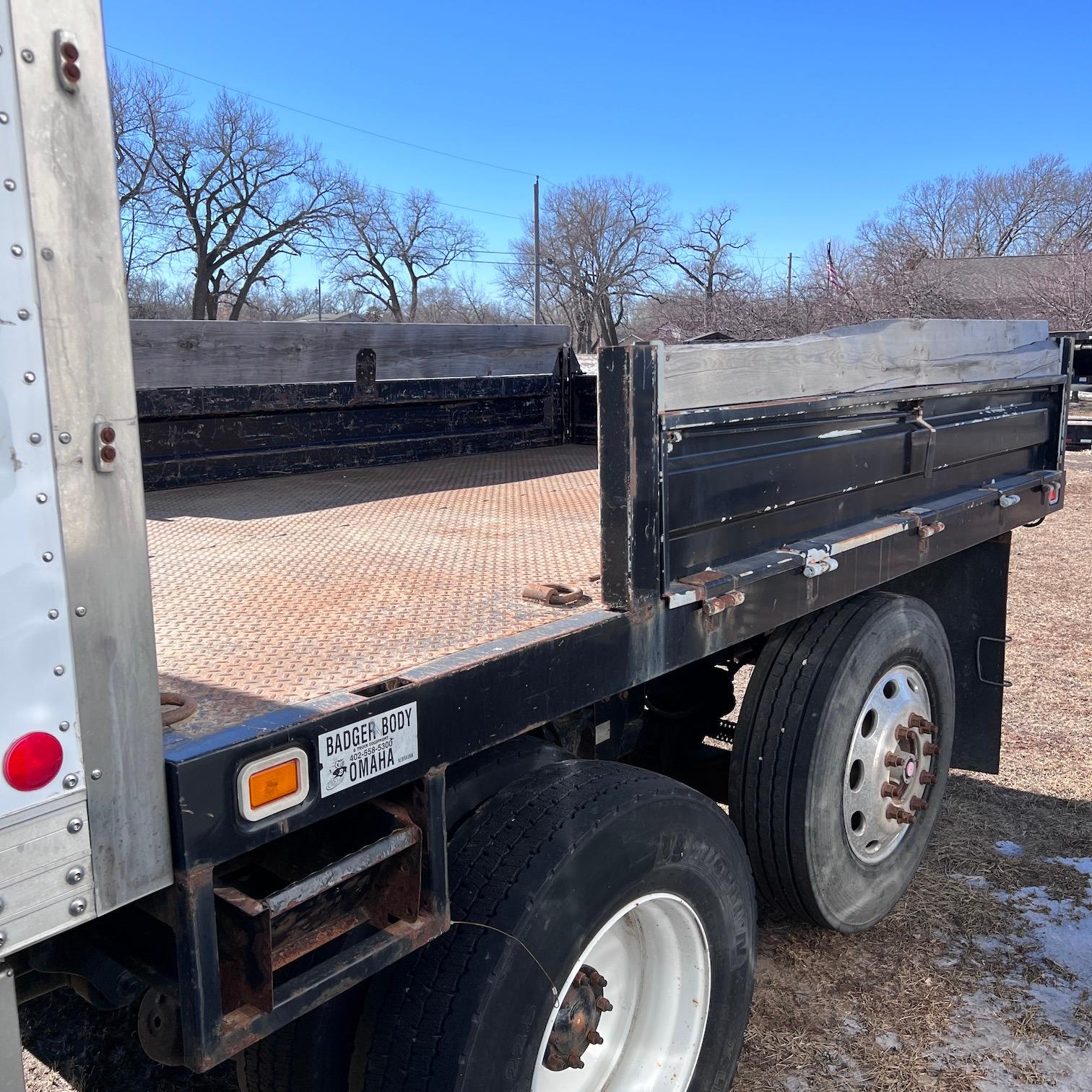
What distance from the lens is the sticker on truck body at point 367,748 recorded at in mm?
1547

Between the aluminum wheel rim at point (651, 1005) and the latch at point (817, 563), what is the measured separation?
85 cm

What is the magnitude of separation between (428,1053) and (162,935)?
0.56m

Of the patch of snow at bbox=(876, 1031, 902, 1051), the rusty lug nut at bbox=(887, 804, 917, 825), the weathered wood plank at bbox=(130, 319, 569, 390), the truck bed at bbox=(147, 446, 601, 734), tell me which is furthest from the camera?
the weathered wood plank at bbox=(130, 319, 569, 390)

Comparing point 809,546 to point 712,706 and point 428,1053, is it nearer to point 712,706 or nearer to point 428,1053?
point 712,706

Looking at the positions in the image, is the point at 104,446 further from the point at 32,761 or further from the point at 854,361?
the point at 854,361

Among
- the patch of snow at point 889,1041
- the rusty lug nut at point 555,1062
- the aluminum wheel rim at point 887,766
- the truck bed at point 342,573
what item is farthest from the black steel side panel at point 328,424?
the patch of snow at point 889,1041

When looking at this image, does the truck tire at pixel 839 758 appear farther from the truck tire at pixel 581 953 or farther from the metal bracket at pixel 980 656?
the metal bracket at pixel 980 656

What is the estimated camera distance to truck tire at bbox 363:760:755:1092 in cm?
183

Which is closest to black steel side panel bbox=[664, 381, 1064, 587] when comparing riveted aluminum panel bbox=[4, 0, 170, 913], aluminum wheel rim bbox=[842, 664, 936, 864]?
aluminum wheel rim bbox=[842, 664, 936, 864]

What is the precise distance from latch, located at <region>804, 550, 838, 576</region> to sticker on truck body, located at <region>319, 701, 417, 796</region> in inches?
49.7

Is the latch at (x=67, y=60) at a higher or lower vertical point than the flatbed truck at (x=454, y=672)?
higher

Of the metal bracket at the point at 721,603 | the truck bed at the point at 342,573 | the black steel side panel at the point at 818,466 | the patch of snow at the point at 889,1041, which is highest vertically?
the black steel side panel at the point at 818,466

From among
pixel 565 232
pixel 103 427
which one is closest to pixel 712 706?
pixel 103 427

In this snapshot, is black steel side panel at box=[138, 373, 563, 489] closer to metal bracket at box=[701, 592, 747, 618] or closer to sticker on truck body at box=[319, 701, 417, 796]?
metal bracket at box=[701, 592, 747, 618]
